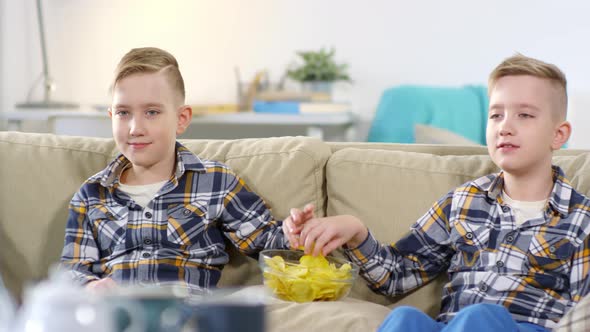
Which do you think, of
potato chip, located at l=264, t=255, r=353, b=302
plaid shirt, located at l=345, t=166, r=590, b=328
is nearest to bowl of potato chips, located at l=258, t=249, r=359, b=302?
potato chip, located at l=264, t=255, r=353, b=302

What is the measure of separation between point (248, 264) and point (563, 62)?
2.44 meters

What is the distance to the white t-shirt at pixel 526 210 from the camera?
144 centimetres

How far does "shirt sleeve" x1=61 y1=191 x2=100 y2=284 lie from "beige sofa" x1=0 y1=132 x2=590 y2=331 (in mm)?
139

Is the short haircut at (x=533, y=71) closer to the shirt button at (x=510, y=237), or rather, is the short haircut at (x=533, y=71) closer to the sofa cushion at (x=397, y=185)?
the sofa cushion at (x=397, y=185)

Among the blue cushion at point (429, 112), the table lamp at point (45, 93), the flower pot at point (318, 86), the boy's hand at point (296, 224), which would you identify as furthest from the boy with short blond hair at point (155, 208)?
the table lamp at point (45, 93)

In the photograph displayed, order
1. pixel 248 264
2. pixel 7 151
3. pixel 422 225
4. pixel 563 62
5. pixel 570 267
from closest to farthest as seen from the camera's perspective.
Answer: pixel 570 267 < pixel 422 225 < pixel 248 264 < pixel 7 151 < pixel 563 62

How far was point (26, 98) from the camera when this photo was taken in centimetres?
385

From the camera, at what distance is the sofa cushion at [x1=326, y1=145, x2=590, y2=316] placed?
5.22 ft

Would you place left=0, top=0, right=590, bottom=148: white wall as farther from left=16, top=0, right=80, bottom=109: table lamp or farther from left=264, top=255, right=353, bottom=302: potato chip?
left=264, top=255, right=353, bottom=302: potato chip

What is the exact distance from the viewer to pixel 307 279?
4.60ft

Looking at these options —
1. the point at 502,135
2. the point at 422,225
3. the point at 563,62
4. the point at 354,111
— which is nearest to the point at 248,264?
the point at 422,225

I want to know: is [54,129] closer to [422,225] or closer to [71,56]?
[71,56]

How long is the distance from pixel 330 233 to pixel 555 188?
438 mm

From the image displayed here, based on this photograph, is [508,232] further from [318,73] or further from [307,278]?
[318,73]
